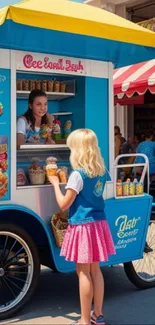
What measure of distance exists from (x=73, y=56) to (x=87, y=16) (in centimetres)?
Result: 45

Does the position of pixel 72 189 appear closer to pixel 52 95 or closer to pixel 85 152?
pixel 85 152

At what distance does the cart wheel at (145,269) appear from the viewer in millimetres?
4721

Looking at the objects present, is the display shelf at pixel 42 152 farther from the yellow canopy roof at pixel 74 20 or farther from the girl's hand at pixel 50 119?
the yellow canopy roof at pixel 74 20

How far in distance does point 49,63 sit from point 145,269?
225 centimetres

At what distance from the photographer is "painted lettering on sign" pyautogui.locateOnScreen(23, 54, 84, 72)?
4.18 meters

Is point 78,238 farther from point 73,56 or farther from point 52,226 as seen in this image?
point 73,56

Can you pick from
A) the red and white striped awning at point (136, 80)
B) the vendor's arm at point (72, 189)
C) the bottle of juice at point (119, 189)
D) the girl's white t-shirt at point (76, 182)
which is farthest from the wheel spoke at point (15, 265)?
the red and white striped awning at point (136, 80)

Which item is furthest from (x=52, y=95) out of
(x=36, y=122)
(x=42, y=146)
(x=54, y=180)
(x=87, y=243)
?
(x=87, y=243)

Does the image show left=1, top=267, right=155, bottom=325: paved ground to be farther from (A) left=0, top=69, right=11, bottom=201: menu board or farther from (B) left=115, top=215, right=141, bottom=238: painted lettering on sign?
(A) left=0, top=69, right=11, bottom=201: menu board

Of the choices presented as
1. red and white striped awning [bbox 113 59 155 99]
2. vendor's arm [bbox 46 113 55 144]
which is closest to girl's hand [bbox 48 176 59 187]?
vendor's arm [bbox 46 113 55 144]

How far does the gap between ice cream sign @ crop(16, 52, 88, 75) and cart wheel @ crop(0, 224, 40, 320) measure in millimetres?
1364

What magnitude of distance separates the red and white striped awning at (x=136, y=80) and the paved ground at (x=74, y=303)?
15.2ft

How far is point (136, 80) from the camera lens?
928 cm

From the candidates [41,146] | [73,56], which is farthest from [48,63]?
[41,146]
